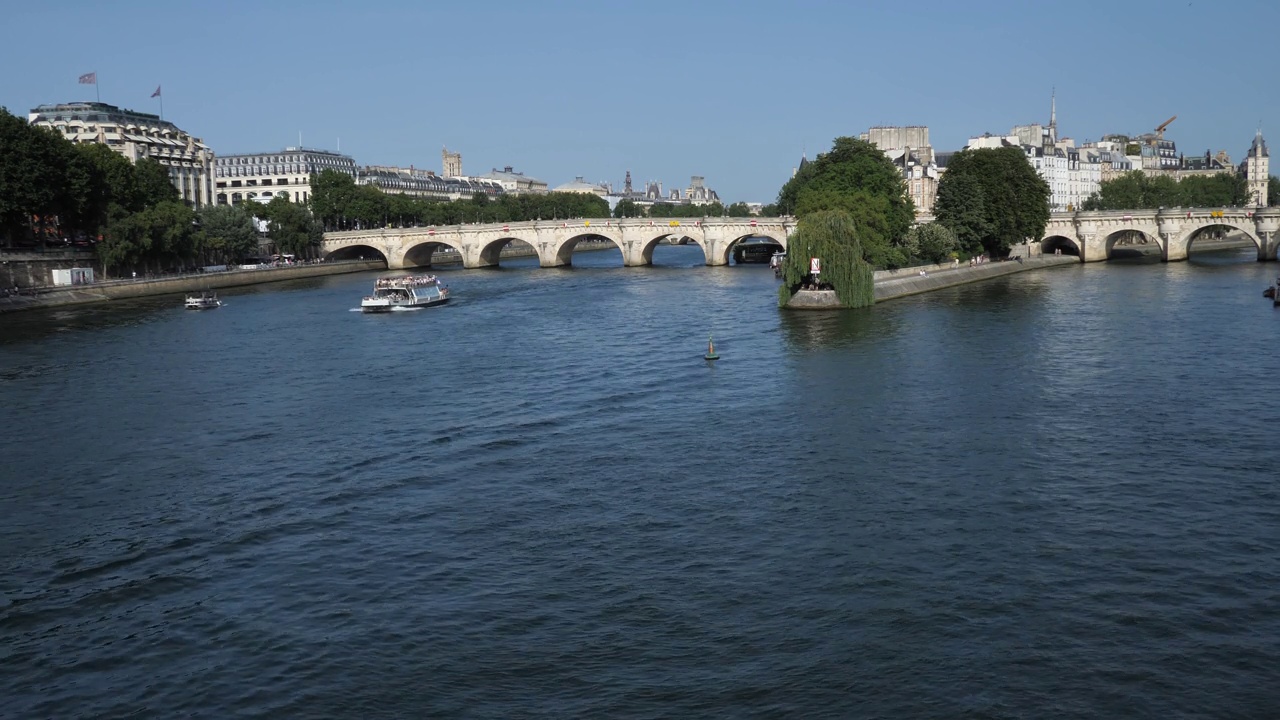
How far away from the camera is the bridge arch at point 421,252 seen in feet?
314

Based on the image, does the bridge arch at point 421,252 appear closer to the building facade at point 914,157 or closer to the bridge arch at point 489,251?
the bridge arch at point 489,251

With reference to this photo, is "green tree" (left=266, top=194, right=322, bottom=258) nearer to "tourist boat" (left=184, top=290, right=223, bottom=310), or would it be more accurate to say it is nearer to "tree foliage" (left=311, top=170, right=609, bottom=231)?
"tree foliage" (left=311, top=170, right=609, bottom=231)

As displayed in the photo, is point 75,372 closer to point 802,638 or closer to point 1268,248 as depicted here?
point 802,638

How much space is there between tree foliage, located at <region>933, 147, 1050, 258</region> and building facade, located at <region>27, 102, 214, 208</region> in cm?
5996

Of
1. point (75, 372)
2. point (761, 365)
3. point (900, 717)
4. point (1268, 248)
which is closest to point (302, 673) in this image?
point (900, 717)

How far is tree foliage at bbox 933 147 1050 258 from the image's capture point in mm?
69500

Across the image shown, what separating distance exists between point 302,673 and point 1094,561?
10865 millimetres

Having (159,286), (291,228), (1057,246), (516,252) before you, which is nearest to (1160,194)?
(1057,246)

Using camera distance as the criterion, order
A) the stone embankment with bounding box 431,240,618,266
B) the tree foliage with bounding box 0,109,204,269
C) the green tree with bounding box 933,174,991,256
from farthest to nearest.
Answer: the stone embankment with bounding box 431,240,618,266 < the green tree with bounding box 933,174,991,256 < the tree foliage with bounding box 0,109,204,269

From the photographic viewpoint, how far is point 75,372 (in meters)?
37.1

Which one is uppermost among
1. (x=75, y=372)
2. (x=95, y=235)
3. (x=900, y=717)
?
(x=95, y=235)

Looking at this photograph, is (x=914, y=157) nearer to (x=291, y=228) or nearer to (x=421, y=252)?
(x=421, y=252)

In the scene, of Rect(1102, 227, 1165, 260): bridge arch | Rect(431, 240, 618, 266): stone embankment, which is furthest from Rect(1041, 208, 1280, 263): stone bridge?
Rect(431, 240, 618, 266): stone embankment

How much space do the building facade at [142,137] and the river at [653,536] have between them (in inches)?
2773
